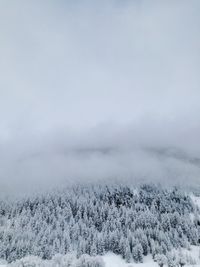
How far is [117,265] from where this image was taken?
639ft

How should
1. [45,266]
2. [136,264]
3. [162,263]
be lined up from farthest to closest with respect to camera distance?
[136,264] < [162,263] < [45,266]

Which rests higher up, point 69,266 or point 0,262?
point 0,262

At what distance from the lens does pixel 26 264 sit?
529ft

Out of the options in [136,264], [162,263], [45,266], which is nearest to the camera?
[45,266]

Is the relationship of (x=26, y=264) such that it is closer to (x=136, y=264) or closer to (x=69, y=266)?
(x=69, y=266)

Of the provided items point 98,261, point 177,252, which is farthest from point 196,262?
point 98,261

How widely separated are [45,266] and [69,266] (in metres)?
13.7

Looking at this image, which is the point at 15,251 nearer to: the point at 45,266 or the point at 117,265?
the point at 45,266

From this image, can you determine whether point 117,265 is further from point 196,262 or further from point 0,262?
point 0,262

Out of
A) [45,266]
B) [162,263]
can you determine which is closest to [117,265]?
[162,263]

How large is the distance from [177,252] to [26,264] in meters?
93.7

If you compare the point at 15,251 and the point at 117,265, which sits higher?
the point at 15,251

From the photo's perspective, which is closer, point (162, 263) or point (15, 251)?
point (162, 263)

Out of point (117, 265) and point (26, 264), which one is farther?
point (117, 265)
